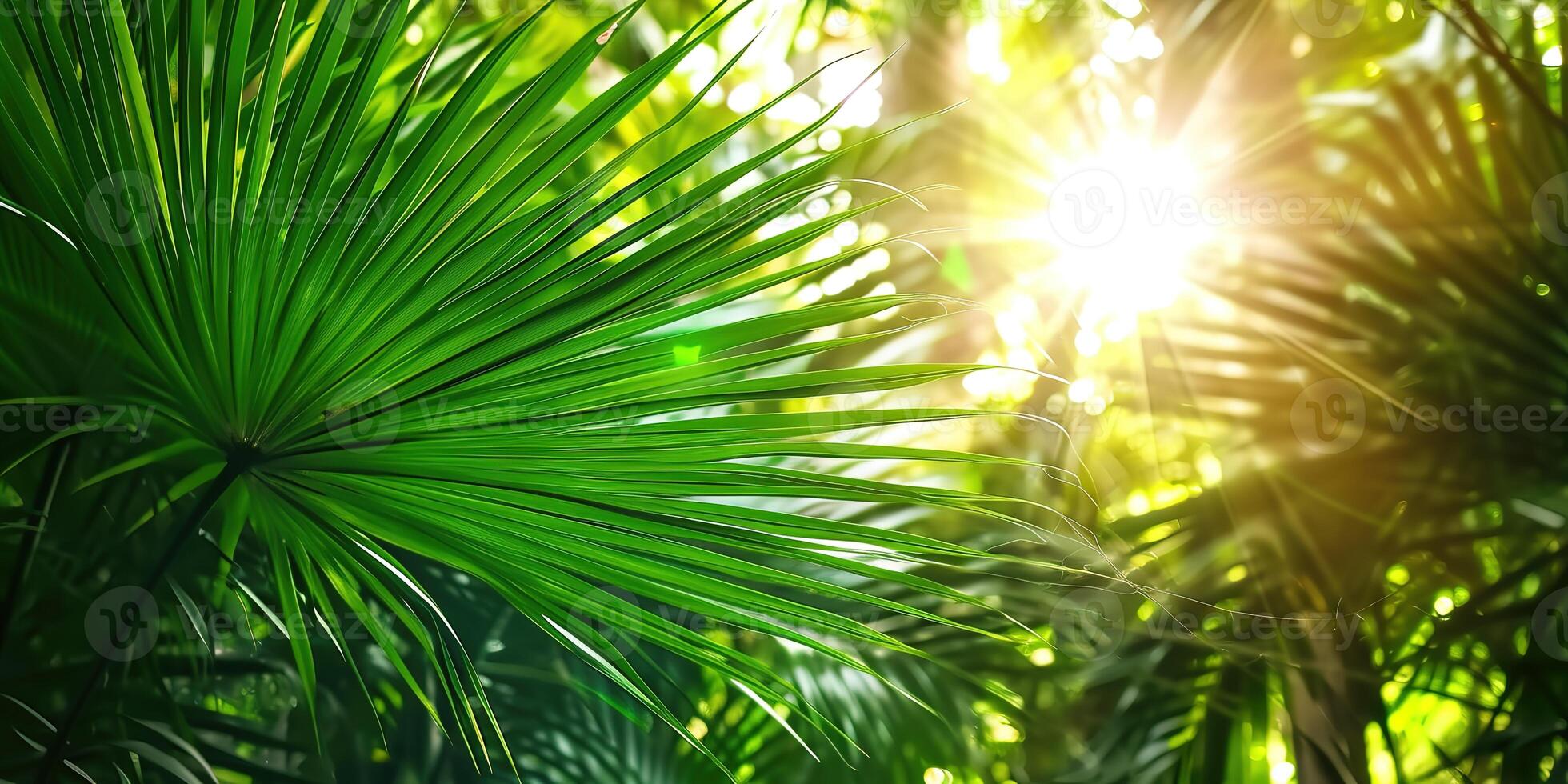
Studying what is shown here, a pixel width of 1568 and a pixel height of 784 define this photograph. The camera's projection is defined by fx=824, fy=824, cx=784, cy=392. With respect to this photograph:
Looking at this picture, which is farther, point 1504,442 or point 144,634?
point 1504,442

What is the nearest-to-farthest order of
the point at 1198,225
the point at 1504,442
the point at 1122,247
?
the point at 1504,442 → the point at 1198,225 → the point at 1122,247

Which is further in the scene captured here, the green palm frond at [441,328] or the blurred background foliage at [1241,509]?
the blurred background foliage at [1241,509]

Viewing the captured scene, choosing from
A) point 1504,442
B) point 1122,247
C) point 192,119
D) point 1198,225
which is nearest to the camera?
point 192,119

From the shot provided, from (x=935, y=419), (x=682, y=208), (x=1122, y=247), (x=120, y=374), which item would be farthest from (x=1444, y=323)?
(x=120, y=374)

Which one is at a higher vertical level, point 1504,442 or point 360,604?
point 1504,442

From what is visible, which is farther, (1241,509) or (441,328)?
(1241,509)

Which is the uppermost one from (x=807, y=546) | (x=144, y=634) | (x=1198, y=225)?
(x=1198, y=225)

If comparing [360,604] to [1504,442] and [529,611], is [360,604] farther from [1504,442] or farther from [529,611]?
[1504,442]

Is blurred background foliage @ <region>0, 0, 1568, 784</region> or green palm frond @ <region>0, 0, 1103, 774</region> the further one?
blurred background foliage @ <region>0, 0, 1568, 784</region>
